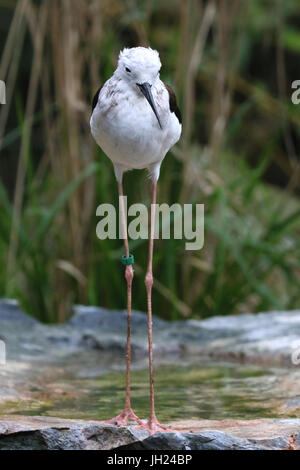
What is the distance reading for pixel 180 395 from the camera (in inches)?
166

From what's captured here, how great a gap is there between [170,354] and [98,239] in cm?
133

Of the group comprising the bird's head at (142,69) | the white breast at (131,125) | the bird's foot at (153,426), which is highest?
the bird's head at (142,69)

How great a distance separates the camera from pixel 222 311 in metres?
6.39

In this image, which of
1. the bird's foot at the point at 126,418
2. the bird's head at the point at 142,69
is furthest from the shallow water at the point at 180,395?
the bird's head at the point at 142,69

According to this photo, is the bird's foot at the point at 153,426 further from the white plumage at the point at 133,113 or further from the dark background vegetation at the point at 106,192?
the dark background vegetation at the point at 106,192

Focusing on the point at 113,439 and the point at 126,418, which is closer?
the point at 113,439

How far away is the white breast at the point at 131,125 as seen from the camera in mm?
3615

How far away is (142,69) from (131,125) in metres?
0.25

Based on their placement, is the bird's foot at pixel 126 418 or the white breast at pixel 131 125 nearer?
the bird's foot at pixel 126 418

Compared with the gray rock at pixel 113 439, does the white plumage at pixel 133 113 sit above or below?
above

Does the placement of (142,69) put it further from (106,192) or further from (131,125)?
(106,192)

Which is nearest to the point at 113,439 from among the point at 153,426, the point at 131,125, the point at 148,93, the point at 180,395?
the point at 153,426

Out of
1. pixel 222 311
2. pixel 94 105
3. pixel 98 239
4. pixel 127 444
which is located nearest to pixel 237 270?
pixel 222 311

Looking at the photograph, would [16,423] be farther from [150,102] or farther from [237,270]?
[237,270]
